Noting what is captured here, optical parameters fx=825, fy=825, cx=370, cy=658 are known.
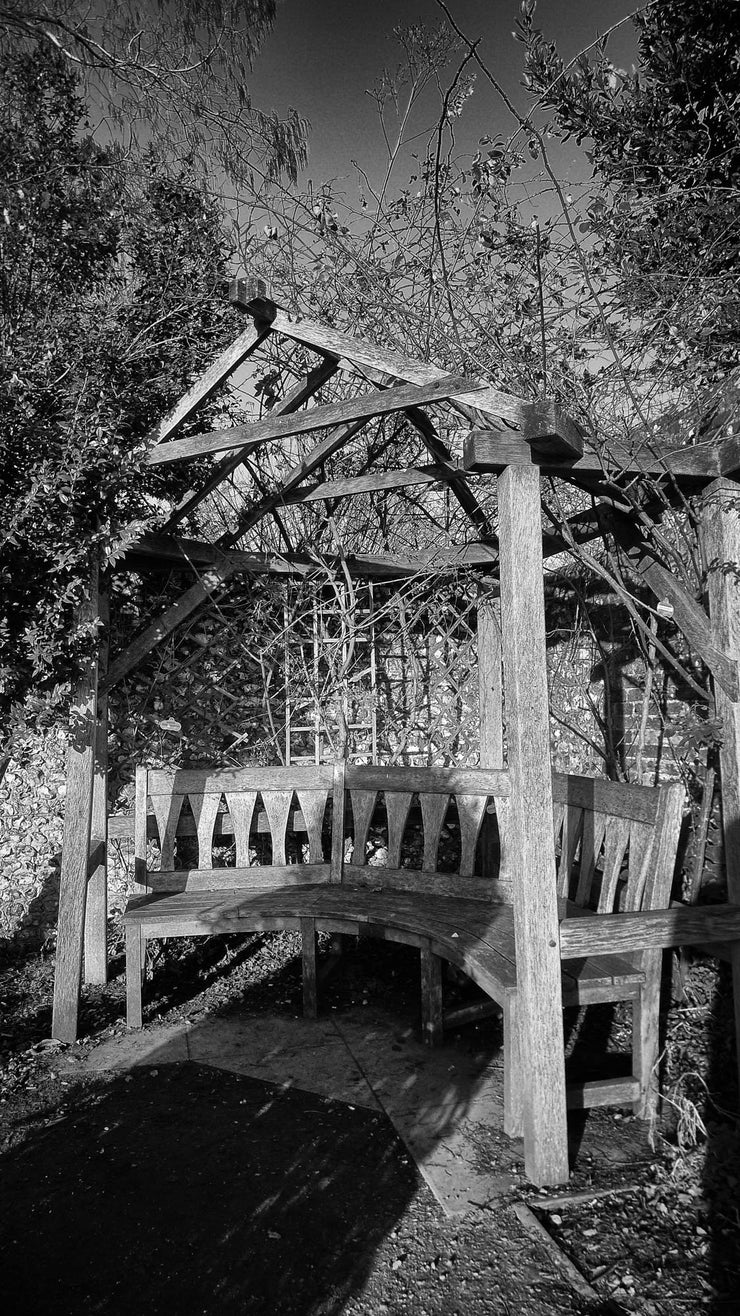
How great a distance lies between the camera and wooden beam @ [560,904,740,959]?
270 centimetres

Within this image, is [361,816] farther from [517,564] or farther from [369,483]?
[517,564]

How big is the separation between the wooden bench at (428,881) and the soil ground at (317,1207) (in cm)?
36

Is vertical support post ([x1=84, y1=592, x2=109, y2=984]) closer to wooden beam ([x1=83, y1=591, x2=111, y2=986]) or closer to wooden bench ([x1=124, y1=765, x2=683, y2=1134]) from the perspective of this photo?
wooden beam ([x1=83, y1=591, x2=111, y2=986])

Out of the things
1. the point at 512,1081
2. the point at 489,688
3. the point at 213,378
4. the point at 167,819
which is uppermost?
the point at 213,378

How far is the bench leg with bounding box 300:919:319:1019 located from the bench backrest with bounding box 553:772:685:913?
4.05ft

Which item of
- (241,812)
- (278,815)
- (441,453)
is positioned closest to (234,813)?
(241,812)

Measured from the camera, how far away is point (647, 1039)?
2990 millimetres

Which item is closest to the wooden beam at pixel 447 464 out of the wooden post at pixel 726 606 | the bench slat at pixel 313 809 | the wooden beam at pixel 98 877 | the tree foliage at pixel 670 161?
the tree foliage at pixel 670 161

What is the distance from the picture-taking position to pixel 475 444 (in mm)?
2672

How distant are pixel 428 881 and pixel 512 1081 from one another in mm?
1433

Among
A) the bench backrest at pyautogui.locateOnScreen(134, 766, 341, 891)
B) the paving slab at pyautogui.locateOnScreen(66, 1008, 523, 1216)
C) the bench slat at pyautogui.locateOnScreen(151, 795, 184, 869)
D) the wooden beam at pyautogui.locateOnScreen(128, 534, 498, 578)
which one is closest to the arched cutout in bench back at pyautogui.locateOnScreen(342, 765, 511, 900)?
the bench backrest at pyautogui.locateOnScreen(134, 766, 341, 891)

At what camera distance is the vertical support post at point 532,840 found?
255 cm

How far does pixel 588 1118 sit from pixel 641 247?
3.76m

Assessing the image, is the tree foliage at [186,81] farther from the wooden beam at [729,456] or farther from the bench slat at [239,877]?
the bench slat at [239,877]
